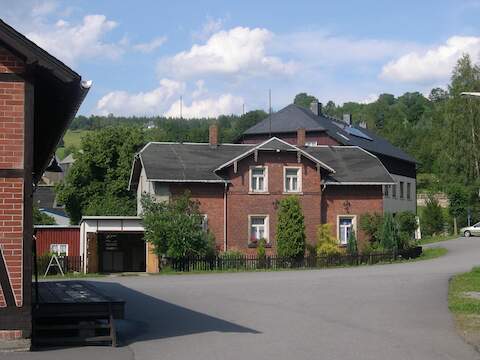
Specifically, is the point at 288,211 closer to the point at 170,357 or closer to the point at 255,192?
the point at 255,192

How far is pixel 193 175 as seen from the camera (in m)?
42.2

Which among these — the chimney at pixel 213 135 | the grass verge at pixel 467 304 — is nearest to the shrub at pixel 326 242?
the chimney at pixel 213 135

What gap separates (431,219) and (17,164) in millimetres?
Result: 55344

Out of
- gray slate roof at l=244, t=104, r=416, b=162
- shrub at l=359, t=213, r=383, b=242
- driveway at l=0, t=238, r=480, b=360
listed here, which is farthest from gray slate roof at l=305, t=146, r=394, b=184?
driveway at l=0, t=238, r=480, b=360

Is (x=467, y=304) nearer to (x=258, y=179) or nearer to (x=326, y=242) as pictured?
(x=326, y=242)

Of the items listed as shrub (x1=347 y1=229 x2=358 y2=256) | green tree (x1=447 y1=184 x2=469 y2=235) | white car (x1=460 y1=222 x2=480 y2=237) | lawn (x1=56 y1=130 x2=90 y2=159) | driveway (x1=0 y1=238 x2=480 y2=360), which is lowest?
driveway (x1=0 y1=238 x2=480 y2=360)

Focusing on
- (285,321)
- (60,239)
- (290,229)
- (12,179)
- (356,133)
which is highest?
(356,133)

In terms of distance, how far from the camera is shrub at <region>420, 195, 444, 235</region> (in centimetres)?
6384

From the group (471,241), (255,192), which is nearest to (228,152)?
(255,192)

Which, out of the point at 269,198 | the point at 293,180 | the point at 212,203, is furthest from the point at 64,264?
the point at 293,180

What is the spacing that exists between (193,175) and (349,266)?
9508mm

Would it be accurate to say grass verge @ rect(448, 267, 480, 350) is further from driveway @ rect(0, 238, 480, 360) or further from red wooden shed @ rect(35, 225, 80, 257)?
red wooden shed @ rect(35, 225, 80, 257)

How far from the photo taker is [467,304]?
19.1 meters

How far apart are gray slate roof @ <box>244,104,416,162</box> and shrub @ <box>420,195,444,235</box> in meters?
5.45
